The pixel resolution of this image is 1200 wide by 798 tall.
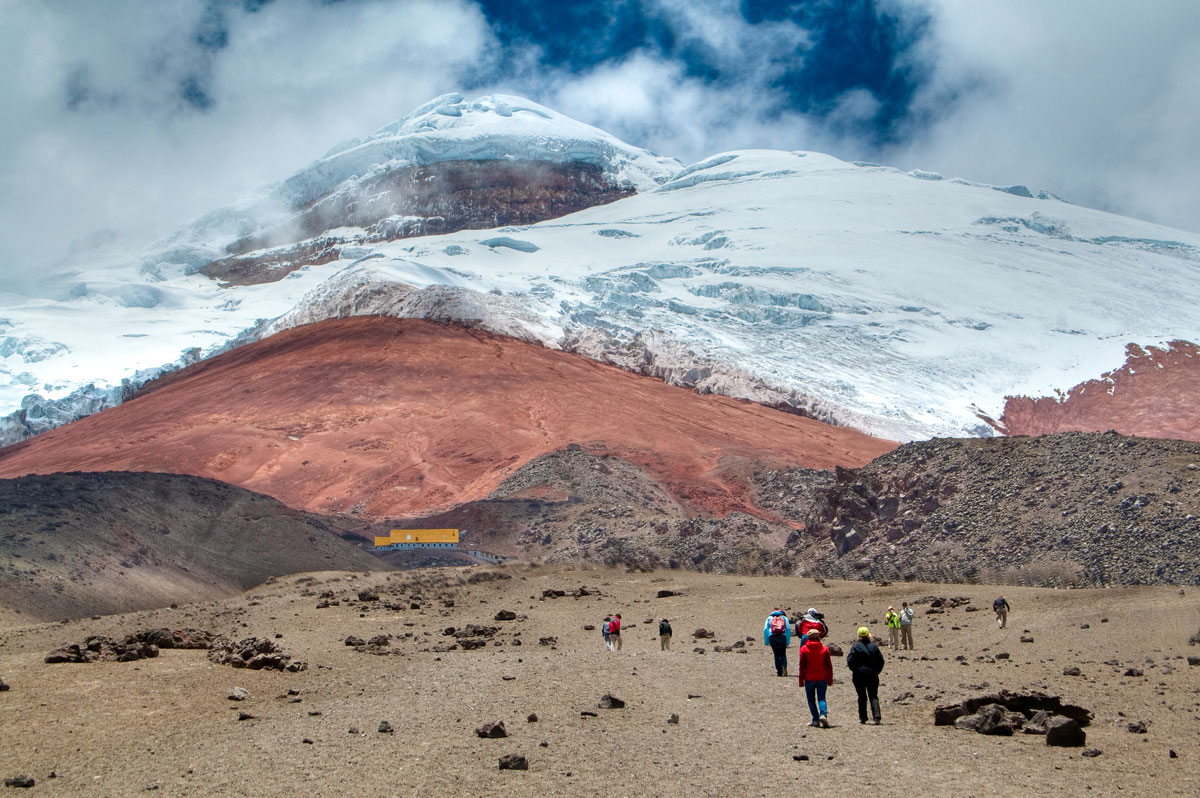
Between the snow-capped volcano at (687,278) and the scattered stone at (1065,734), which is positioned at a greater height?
the snow-capped volcano at (687,278)

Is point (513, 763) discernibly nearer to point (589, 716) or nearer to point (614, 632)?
point (589, 716)

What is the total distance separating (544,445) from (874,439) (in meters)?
25.9

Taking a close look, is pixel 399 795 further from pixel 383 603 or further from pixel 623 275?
pixel 623 275

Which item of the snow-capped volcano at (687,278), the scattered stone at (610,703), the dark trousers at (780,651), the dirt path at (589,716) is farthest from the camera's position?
the snow-capped volcano at (687,278)

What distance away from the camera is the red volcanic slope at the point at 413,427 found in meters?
56.9

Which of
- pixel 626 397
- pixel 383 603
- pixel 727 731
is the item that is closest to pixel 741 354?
pixel 626 397

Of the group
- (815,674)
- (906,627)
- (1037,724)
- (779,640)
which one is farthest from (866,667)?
(906,627)

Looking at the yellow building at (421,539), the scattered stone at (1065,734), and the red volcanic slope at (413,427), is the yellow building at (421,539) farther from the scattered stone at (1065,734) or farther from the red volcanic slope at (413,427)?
the scattered stone at (1065,734)

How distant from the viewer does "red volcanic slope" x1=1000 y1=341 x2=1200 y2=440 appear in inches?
3044

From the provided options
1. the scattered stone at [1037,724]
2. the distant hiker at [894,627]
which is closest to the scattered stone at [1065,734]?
the scattered stone at [1037,724]

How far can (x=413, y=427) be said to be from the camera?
65.5 metres

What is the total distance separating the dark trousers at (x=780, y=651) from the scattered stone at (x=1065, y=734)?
5.89 m

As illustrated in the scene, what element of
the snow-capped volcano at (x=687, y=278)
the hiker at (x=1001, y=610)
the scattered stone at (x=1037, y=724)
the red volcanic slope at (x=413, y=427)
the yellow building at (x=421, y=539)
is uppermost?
the snow-capped volcano at (x=687, y=278)

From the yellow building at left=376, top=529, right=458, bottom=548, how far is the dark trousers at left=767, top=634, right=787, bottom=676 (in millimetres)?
28861
